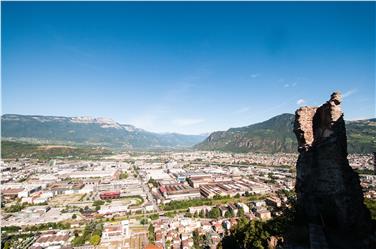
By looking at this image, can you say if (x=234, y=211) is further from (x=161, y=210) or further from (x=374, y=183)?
(x=374, y=183)

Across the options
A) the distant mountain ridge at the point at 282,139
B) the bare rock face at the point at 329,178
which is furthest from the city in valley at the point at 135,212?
the distant mountain ridge at the point at 282,139

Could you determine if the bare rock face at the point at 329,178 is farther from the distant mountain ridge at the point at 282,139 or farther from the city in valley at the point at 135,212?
the distant mountain ridge at the point at 282,139

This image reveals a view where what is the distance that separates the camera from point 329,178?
1094cm

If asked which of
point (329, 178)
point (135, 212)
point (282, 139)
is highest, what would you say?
point (282, 139)

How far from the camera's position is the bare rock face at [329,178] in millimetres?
10266

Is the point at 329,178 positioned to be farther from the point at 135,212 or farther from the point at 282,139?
the point at 282,139

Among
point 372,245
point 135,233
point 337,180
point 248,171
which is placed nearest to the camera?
point 372,245

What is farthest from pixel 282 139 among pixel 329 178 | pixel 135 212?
pixel 329 178

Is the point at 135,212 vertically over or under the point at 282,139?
under

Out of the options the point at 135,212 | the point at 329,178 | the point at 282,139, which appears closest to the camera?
the point at 329,178

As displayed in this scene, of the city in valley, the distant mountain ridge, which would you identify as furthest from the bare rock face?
the distant mountain ridge

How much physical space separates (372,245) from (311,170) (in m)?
3.62

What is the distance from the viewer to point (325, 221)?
35.8 feet

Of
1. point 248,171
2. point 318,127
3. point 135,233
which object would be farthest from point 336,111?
point 248,171
